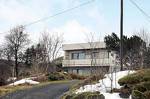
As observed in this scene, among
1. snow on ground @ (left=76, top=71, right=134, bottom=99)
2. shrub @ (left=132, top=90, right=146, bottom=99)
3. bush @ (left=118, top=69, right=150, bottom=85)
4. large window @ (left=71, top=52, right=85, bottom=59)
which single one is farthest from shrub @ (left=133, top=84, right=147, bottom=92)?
large window @ (left=71, top=52, right=85, bottom=59)

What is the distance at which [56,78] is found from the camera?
30438 millimetres

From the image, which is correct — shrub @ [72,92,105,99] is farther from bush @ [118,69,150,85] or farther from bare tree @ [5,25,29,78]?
bare tree @ [5,25,29,78]

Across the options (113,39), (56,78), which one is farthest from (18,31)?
(56,78)

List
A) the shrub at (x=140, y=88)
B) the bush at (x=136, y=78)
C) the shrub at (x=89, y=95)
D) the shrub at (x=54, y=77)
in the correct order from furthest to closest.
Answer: the shrub at (x=54, y=77)
the bush at (x=136, y=78)
the shrub at (x=89, y=95)
the shrub at (x=140, y=88)

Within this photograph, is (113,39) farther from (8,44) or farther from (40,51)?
(8,44)

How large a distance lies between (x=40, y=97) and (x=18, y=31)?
46391mm

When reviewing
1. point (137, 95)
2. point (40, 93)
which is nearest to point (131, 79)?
point (137, 95)

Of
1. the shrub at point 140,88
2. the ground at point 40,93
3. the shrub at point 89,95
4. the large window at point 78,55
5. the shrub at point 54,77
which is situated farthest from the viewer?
the large window at point 78,55

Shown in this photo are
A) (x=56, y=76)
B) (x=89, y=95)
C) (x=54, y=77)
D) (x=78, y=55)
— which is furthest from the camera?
(x=78, y=55)

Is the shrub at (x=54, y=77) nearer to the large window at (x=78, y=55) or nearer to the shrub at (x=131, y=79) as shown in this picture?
the shrub at (x=131, y=79)

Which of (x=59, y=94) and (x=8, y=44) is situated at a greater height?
(x=8, y=44)

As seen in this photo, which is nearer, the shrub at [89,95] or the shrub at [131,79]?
the shrub at [89,95]

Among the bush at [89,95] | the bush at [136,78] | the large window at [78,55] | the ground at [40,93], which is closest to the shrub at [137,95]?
the bush at [136,78]

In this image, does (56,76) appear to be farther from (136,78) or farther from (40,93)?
(136,78)
